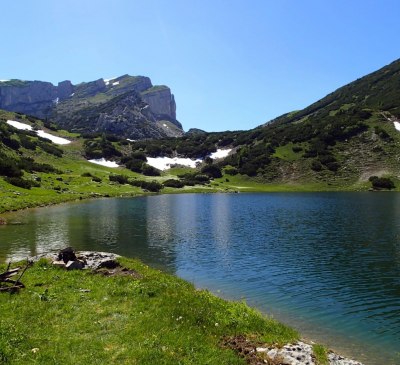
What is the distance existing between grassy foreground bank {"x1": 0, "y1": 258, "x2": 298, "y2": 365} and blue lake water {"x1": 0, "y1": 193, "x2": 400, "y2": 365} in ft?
19.7

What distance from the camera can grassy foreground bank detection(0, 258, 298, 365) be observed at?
1460 cm

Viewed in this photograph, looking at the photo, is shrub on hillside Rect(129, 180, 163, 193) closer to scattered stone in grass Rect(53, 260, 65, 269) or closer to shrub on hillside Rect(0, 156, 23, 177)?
shrub on hillside Rect(0, 156, 23, 177)

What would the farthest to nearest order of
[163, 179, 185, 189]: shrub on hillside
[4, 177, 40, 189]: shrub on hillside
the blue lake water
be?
[163, 179, 185, 189]: shrub on hillside → [4, 177, 40, 189]: shrub on hillside → the blue lake water

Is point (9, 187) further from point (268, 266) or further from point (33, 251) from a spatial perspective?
point (268, 266)

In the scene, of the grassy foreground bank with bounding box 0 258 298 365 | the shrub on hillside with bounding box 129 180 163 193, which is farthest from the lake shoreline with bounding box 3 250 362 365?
the shrub on hillside with bounding box 129 180 163 193

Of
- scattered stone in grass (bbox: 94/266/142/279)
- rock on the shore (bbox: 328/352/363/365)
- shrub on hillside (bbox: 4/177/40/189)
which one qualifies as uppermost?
shrub on hillside (bbox: 4/177/40/189)

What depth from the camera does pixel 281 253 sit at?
4456cm

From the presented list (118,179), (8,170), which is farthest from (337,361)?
(118,179)

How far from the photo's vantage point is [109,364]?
45.4 ft

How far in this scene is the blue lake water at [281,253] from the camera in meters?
24.0

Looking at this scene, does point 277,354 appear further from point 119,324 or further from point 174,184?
point 174,184

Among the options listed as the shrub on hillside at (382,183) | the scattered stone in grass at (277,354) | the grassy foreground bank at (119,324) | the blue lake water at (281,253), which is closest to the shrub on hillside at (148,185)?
the blue lake water at (281,253)

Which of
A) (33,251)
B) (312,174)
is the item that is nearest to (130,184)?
(312,174)

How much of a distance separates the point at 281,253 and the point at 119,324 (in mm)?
30026
